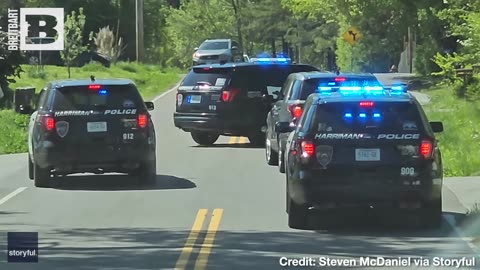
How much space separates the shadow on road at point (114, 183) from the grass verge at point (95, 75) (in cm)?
789

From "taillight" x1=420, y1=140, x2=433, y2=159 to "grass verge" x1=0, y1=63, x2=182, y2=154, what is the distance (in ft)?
51.1

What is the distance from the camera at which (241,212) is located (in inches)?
575

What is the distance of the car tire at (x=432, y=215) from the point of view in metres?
12.7

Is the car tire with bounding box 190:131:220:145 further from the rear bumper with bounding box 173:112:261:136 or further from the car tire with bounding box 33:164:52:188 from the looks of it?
the car tire with bounding box 33:164:52:188

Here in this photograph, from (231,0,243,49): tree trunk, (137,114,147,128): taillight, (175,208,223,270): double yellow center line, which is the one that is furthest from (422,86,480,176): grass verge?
(231,0,243,49): tree trunk

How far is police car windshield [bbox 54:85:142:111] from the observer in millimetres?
17406

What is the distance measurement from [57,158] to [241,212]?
3.93 meters

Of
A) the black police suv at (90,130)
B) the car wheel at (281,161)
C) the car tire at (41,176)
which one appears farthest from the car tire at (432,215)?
the car tire at (41,176)

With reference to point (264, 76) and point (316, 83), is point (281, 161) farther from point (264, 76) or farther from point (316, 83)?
point (264, 76)

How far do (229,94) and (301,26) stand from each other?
2175 inches

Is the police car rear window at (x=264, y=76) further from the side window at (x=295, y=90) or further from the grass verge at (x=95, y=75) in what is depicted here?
the grass verge at (x=95, y=75)

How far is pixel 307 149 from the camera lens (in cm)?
1255

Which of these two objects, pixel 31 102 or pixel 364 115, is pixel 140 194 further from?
pixel 31 102

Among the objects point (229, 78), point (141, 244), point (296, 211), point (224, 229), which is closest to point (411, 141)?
point (296, 211)
